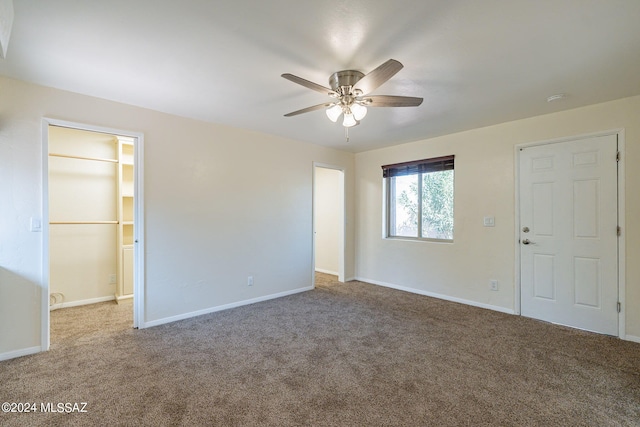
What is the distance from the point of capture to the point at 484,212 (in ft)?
12.8

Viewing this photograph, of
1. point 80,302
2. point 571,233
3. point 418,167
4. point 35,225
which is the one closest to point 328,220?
point 418,167

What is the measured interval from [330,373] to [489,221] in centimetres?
293

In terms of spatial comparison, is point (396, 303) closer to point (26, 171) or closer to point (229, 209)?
point (229, 209)

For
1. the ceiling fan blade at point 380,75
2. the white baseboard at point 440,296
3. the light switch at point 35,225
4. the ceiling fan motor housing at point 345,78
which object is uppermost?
the ceiling fan motor housing at point 345,78

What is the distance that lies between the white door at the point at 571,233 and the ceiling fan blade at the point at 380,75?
2568 mm

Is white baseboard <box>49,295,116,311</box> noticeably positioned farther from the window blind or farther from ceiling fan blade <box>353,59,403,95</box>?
the window blind

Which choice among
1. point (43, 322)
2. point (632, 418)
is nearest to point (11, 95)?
point (43, 322)

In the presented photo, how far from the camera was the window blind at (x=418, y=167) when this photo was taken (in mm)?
4279

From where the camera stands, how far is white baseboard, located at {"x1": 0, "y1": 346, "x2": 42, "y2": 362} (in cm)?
247

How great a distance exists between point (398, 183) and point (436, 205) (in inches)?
31.8

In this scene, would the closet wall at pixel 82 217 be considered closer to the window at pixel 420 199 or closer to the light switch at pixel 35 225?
the light switch at pixel 35 225

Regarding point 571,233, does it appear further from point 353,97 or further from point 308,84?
point 308,84

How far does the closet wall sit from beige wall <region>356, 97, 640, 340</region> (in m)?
4.15

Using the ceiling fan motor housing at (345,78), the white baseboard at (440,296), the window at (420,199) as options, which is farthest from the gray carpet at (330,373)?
the ceiling fan motor housing at (345,78)
